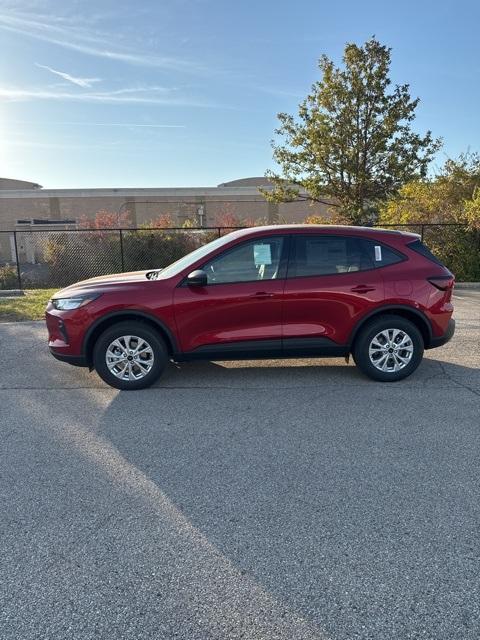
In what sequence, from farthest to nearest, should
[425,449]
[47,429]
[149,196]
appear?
[149,196]
[47,429]
[425,449]

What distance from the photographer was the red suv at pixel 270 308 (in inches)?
195

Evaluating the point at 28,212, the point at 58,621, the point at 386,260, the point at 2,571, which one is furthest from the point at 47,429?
the point at 28,212

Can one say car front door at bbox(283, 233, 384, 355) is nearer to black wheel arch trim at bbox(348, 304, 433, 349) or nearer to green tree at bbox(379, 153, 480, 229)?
black wheel arch trim at bbox(348, 304, 433, 349)

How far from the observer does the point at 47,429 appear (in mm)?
4113

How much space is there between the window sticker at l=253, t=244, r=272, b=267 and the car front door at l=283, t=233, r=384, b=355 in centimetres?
26

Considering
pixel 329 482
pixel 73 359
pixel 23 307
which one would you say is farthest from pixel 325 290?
pixel 23 307

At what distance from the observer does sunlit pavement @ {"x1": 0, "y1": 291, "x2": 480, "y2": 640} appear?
81.9 inches

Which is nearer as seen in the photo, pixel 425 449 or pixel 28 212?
pixel 425 449

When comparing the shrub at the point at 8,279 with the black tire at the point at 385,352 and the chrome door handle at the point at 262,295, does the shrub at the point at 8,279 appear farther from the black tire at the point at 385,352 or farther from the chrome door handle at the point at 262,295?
the black tire at the point at 385,352

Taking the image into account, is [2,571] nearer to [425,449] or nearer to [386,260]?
[425,449]

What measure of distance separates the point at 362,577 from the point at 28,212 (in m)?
42.5

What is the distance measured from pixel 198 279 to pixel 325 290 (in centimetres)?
141

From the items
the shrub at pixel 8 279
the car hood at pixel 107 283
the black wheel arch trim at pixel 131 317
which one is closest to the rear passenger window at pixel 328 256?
the black wheel arch trim at pixel 131 317

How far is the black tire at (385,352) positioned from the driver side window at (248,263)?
47.9 inches
